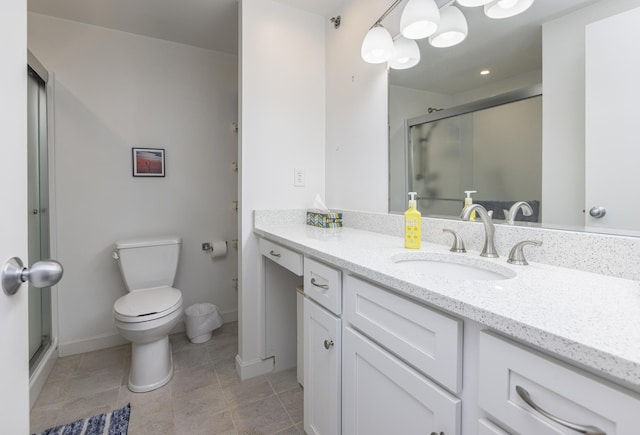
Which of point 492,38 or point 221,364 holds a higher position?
point 492,38

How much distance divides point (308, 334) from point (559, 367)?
3.06 feet

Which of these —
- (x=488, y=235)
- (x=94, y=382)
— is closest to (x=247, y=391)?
(x=94, y=382)

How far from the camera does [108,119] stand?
7.28ft

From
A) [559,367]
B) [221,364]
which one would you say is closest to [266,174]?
[221,364]

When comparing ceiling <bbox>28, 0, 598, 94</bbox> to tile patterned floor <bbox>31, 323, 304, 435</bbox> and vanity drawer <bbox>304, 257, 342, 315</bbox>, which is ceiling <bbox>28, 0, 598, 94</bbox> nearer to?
vanity drawer <bbox>304, 257, 342, 315</bbox>

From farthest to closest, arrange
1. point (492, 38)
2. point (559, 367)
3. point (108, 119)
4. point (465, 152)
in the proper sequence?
point (108, 119) → point (465, 152) → point (492, 38) → point (559, 367)

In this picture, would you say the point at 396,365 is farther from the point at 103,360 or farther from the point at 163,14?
the point at 163,14

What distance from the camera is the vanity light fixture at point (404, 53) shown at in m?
1.48

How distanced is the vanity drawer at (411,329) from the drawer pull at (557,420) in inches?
5.3

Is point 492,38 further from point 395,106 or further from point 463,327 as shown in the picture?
point 463,327

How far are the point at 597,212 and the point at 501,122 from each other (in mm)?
420

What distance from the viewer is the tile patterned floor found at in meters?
1.48

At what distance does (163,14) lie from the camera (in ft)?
6.68

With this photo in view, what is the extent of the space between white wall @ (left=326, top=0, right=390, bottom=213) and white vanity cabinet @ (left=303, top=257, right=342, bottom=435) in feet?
2.24
